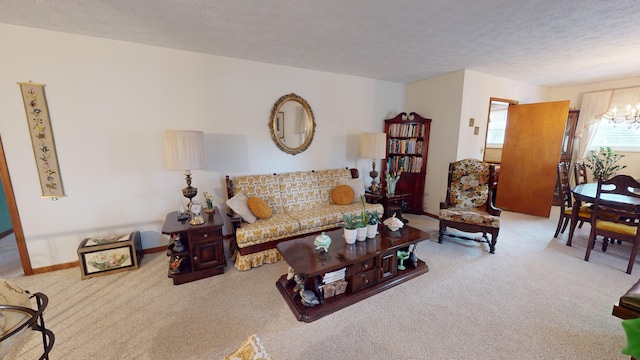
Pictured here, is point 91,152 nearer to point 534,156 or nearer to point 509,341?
point 509,341

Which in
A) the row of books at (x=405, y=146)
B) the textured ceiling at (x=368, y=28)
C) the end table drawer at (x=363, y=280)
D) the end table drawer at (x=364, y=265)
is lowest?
the end table drawer at (x=363, y=280)

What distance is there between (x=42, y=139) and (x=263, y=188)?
219 cm

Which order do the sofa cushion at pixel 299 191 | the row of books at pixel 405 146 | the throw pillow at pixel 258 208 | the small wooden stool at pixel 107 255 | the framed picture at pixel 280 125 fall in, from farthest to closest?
the row of books at pixel 405 146 → the framed picture at pixel 280 125 → the sofa cushion at pixel 299 191 → the throw pillow at pixel 258 208 → the small wooden stool at pixel 107 255

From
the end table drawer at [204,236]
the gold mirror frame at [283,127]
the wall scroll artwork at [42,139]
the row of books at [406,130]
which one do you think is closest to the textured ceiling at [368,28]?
the gold mirror frame at [283,127]

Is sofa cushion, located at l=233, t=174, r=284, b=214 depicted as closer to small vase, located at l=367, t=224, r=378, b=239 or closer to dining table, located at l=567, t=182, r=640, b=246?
small vase, located at l=367, t=224, r=378, b=239

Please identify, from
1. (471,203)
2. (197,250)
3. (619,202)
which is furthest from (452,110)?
(197,250)

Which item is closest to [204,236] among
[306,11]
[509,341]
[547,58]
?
[306,11]

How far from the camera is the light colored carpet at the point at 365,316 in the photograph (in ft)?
5.32

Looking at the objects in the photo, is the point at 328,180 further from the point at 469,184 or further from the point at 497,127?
the point at 497,127

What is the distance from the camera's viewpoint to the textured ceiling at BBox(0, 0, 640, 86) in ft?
6.09

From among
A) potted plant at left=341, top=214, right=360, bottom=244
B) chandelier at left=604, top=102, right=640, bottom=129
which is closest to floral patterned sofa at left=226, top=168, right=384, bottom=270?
potted plant at left=341, top=214, right=360, bottom=244

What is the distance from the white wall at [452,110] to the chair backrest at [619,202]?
1605 mm

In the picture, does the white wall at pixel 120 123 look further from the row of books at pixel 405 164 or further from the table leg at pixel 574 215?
the table leg at pixel 574 215

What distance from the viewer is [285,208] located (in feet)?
10.7
